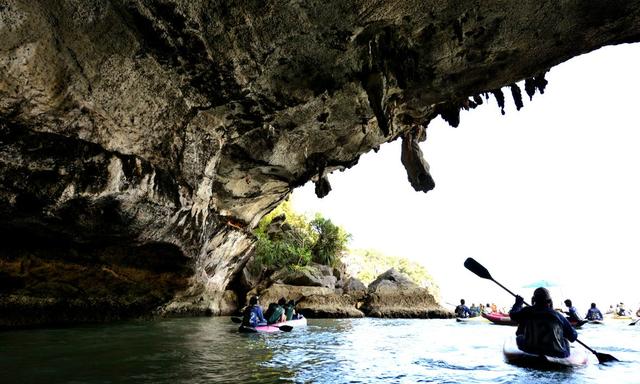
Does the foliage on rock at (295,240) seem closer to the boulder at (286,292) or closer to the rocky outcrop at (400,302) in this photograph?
the boulder at (286,292)

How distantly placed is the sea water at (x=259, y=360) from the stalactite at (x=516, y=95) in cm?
552

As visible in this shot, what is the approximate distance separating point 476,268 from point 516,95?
4066 mm

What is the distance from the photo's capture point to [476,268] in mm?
9008

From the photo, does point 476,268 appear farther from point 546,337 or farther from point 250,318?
point 250,318

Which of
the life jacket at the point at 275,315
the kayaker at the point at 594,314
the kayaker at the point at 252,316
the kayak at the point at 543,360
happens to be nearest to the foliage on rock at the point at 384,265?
the kayaker at the point at 594,314

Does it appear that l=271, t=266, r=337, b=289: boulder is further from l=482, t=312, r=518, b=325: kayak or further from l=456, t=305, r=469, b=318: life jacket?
l=482, t=312, r=518, b=325: kayak

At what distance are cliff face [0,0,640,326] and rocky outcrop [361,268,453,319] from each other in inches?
517

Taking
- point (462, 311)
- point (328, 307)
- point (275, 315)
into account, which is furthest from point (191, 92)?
point (462, 311)

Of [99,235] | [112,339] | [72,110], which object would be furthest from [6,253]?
[72,110]

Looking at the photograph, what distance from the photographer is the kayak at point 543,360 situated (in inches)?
245

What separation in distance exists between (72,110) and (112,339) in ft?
17.3

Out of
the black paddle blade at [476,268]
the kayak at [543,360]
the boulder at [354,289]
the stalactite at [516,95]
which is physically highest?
the stalactite at [516,95]

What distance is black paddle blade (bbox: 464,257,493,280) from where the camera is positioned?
892 cm

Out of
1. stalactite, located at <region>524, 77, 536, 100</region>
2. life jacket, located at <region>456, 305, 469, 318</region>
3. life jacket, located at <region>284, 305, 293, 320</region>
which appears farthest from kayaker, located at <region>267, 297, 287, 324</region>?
life jacket, located at <region>456, 305, 469, 318</region>
